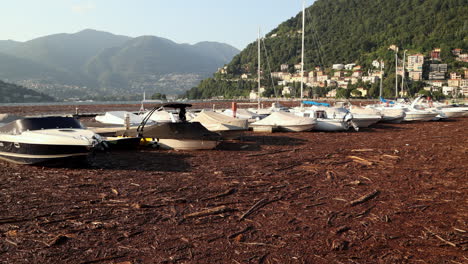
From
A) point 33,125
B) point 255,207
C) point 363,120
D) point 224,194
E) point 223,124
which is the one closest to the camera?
point 255,207

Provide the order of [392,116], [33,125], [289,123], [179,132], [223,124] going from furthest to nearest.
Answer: [392,116], [289,123], [223,124], [179,132], [33,125]

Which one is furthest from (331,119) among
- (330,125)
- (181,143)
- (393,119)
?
(181,143)

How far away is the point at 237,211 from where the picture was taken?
22.8 ft

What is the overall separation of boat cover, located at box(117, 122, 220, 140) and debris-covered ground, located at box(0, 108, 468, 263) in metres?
1.99

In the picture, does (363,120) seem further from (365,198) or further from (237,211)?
(237,211)

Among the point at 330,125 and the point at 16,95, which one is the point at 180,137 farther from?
the point at 16,95

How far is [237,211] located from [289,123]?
1455cm

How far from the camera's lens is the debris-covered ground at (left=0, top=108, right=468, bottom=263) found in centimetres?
516

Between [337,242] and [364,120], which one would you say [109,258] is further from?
[364,120]

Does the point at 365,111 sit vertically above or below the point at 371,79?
below

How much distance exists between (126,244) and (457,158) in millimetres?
11855

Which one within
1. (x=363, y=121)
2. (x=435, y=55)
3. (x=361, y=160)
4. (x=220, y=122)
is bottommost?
(x=361, y=160)

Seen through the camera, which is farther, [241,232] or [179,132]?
[179,132]

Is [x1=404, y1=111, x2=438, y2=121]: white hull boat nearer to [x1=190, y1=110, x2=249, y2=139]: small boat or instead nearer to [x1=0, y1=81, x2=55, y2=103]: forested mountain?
[x1=190, y1=110, x2=249, y2=139]: small boat
